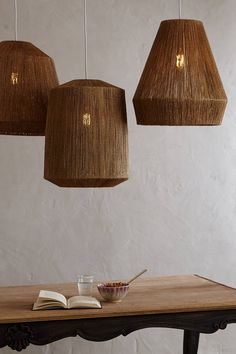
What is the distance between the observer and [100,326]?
3020 mm

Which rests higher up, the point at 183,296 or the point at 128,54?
the point at 128,54

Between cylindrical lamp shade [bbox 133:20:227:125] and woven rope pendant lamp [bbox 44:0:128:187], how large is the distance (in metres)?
0.11

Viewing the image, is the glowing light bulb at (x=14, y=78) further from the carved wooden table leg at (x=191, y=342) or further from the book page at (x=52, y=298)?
the carved wooden table leg at (x=191, y=342)

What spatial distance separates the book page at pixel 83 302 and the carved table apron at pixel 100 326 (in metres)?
0.07

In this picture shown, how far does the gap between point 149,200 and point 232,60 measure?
1.09m

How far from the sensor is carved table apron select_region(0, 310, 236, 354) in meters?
2.92

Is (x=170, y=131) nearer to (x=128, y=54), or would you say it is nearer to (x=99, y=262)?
(x=128, y=54)

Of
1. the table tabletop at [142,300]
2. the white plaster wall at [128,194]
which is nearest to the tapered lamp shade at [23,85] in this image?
the table tabletop at [142,300]

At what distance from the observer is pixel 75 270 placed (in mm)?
4512

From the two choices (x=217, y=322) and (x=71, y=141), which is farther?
(x=217, y=322)

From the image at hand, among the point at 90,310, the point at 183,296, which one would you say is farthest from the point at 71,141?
the point at 183,296

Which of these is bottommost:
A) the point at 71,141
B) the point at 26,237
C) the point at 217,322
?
the point at 217,322

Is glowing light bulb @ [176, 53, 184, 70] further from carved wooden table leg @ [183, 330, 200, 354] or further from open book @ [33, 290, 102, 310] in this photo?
carved wooden table leg @ [183, 330, 200, 354]

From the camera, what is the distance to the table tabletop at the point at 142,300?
295 centimetres
